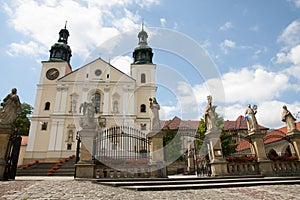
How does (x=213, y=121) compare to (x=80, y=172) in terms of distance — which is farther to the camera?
(x=213, y=121)

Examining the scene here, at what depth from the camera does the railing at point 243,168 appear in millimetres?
9320

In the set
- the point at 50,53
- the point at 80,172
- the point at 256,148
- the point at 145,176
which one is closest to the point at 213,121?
the point at 256,148

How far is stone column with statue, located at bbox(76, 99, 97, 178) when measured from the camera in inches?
325

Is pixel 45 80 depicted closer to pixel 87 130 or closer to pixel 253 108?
pixel 87 130

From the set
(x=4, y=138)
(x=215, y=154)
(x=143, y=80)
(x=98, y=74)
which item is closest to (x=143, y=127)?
(x=143, y=80)

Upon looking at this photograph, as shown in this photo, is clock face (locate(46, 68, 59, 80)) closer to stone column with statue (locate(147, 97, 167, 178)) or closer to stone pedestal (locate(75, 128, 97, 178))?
stone pedestal (locate(75, 128, 97, 178))

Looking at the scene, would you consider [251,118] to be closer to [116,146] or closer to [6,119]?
[116,146]

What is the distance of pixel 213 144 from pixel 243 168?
1679mm

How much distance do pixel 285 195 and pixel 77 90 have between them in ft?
99.4

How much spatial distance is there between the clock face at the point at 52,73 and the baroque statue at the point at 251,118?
101 ft

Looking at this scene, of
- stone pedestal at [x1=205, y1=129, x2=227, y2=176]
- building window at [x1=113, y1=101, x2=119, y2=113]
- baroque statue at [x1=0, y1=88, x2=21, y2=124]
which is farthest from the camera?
building window at [x1=113, y1=101, x2=119, y2=113]

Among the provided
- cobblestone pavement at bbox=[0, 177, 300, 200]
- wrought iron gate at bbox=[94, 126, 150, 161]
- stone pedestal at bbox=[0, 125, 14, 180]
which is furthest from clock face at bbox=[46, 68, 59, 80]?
cobblestone pavement at bbox=[0, 177, 300, 200]

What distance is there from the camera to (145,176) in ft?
28.2

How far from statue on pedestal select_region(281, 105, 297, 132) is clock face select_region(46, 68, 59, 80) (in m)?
32.0
